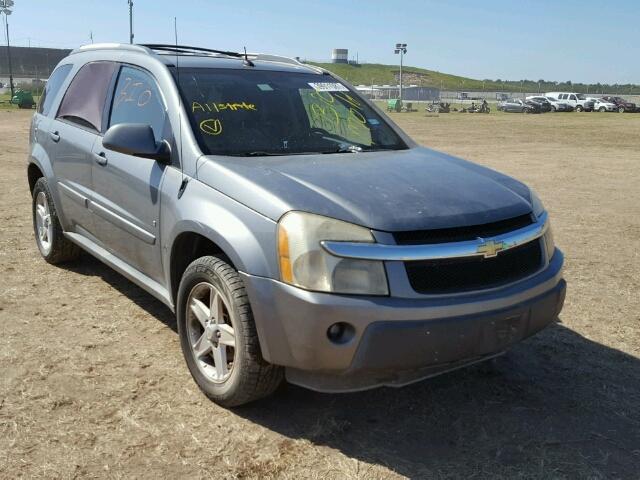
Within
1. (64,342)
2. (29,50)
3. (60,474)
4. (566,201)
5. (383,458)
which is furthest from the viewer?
(29,50)

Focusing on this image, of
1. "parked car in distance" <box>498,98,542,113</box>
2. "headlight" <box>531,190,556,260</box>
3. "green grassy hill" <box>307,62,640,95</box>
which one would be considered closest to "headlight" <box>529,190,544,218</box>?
"headlight" <box>531,190,556,260</box>

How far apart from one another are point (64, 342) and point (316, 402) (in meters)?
1.71

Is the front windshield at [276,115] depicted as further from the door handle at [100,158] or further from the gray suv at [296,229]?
the door handle at [100,158]

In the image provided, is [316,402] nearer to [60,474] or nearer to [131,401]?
[131,401]

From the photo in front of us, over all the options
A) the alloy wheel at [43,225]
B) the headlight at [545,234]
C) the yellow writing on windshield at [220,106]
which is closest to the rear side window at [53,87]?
the alloy wheel at [43,225]

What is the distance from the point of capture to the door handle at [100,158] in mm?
4245

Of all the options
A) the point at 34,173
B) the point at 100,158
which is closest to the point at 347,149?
Result: the point at 100,158

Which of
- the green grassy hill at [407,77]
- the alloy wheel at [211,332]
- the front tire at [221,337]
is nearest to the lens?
the front tire at [221,337]

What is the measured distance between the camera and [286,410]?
338 centimetres

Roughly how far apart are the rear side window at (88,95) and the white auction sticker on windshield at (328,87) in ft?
4.48

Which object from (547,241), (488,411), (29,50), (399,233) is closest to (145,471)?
(399,233)

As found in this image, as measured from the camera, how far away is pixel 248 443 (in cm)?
306

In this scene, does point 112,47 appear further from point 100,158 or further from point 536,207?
point 536,207

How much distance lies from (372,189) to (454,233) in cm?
46
